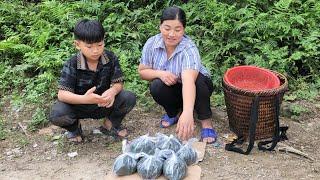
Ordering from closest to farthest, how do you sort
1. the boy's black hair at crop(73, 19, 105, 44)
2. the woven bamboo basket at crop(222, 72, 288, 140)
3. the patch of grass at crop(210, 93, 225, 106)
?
1. the boy's black hair at crop(73, 19, 105, 44)
2. the woven bamboo basket at crop(222, 72, 288, 140)
3. the patch of grass at crop(210, 93, 225, 106)

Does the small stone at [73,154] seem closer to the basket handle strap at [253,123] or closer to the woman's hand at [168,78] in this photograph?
the woman's hand at [168,78]

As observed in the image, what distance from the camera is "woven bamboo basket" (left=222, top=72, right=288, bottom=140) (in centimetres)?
398

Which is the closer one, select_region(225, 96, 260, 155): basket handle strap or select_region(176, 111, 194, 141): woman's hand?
select_region(176, 111, 194, 141): woman's hand

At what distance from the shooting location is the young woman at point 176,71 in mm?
3928

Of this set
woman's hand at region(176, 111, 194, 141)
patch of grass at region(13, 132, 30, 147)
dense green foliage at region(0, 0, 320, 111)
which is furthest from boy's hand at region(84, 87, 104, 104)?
dense green foliage at region(0, 0, 320, 111)

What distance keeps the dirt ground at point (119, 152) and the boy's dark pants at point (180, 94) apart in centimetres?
30

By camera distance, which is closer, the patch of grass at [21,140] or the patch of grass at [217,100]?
the patch of grass at [21,140]

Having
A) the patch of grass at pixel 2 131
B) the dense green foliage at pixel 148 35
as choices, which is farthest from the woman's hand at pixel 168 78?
the patch of grass at pixel 2 131

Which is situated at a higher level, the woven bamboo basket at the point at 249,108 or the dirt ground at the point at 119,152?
the woven bamboo basket at the point at 249,108

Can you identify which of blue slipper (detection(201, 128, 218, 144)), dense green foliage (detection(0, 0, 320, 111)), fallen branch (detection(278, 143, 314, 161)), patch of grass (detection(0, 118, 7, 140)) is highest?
dense green foliage (detection(0, 0, 320, 111))

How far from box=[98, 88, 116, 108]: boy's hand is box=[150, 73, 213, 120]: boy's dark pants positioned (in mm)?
441

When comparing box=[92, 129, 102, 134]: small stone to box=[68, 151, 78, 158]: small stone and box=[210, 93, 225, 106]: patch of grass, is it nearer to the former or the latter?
box=[68, 151, 78, 158]: small stone

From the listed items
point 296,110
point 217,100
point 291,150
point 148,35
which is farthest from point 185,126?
point 148,35

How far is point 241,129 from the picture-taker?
421 centimetres
